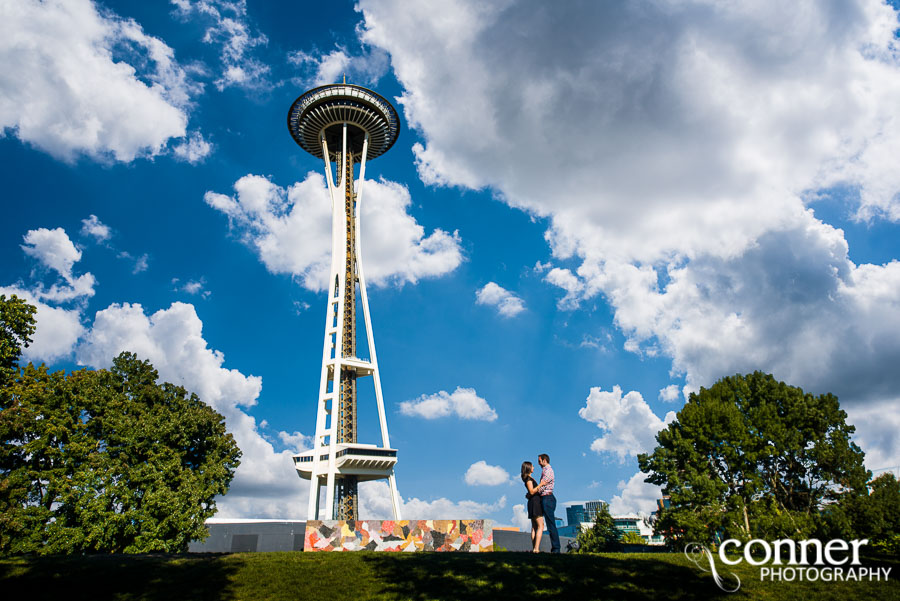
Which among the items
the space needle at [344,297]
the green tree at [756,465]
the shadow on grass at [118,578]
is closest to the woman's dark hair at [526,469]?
the shadow on grass at [118,578]

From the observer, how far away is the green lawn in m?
11.6

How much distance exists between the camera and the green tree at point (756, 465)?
34.7 metres

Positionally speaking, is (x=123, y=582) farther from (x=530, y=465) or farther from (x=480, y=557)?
(x=530, y=465)

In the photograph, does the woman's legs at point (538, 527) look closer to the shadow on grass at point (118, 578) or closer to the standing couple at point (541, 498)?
the standing couple at point (541, 498)

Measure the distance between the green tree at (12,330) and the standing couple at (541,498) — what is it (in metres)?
26.6

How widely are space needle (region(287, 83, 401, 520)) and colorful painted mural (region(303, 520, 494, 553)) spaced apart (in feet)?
129

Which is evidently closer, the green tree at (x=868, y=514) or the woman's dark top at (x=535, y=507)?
the woman's dark top at (x=535, y=507)

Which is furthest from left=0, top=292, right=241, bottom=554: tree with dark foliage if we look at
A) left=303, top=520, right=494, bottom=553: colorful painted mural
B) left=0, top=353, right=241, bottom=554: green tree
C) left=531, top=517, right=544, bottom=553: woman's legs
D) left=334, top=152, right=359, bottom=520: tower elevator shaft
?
left=334, top=152, right=359, bottom=520: tower elevator shaft

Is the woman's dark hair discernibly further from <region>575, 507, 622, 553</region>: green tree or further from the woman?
<region>575, 507, 622, 553</region>: green tree

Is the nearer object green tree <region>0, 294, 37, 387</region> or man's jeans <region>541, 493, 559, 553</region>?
man's jeans <region>541, 493, 559, 553</region>

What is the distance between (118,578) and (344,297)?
5249 cm

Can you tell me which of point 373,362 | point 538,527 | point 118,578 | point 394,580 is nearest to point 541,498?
point 538,527

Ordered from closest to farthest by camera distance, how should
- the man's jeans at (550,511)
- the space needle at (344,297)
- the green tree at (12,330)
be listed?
the man's jeans at (550,511) < the green tree at (12,330) < the space needle at (344,297)

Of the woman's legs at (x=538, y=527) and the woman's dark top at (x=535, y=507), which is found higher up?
the woman's dark top at (x=535, y=507)
